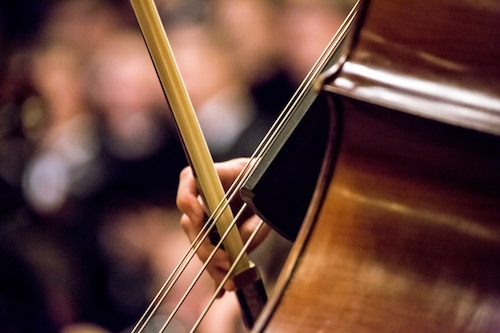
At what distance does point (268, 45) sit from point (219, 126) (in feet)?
0.84

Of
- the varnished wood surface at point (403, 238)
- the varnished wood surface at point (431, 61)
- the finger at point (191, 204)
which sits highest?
the varnished wood surface at point (431, 61)

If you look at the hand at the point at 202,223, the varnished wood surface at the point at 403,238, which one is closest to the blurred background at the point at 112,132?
the hand at the point at 202,223

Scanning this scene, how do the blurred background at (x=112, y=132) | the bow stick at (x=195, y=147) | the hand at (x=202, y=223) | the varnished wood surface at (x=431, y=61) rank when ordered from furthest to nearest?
the blurred background at (x=112, y=132), the hand at (x=202, y=223), the bow stick at (x=195, y=147), the varnished wood surface at (x=431, y=61)

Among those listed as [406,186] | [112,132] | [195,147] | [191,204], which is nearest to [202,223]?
[191,204]

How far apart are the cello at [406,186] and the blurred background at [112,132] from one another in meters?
0.85

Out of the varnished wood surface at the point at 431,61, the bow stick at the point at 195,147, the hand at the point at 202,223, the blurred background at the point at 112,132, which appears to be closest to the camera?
the varnished wood surface at the point at 431,61

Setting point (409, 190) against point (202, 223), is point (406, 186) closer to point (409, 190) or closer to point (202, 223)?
point (409, 190)

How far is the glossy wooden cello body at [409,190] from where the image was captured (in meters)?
0.33

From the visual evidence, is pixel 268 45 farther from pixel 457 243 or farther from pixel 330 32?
pixel 457 243

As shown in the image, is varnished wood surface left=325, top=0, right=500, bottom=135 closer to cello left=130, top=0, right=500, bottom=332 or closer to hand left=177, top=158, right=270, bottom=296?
cello left=130, top=0, right=500, bottom=332

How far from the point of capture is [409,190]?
1.22 ft

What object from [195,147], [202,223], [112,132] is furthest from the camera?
[112,132]

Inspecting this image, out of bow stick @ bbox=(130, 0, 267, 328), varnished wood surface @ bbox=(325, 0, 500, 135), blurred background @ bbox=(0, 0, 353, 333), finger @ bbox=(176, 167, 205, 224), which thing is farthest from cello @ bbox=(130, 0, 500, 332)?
blurred background @ bbox=(0, 0, 353, 333)

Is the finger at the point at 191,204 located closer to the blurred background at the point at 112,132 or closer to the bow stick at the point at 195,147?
the bow stick at the point at 195,147
